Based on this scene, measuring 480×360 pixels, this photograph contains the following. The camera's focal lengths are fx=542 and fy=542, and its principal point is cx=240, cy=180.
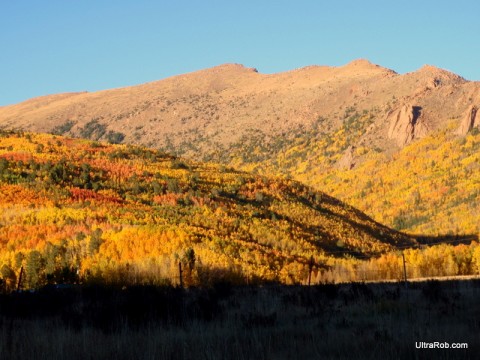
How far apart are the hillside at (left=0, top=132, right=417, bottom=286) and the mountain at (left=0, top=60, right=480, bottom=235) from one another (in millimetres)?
27739

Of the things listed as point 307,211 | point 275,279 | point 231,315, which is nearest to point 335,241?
point 307,211

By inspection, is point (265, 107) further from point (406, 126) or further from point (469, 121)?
point (469, 121)

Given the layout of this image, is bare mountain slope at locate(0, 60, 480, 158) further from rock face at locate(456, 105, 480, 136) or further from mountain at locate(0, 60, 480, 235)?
rock face at locate(456, 105, 480, 136)

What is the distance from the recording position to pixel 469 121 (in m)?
91.9

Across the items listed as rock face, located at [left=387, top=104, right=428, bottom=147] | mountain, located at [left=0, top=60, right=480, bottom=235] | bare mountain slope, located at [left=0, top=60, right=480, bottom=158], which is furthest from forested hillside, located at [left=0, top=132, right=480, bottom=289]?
bare mountain slope, located at [left=0, top=60, right=480, bottom=158]

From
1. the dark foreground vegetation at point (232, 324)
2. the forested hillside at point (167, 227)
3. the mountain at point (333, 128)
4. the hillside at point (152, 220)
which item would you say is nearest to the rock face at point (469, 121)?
the mountain at point (333, 128)

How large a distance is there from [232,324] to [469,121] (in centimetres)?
9193

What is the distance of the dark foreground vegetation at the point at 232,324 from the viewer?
7055 millimetres

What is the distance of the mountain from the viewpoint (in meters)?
82.3

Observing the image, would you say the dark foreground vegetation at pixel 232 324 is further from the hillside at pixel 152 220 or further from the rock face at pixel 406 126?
the rock face at pixel 406 126

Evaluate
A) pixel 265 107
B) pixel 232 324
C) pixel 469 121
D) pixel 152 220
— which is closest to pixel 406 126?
pixel 469 121

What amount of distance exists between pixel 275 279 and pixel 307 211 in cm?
2017

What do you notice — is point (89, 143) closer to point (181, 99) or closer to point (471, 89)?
point (471, 89)

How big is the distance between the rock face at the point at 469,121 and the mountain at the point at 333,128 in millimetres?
170
